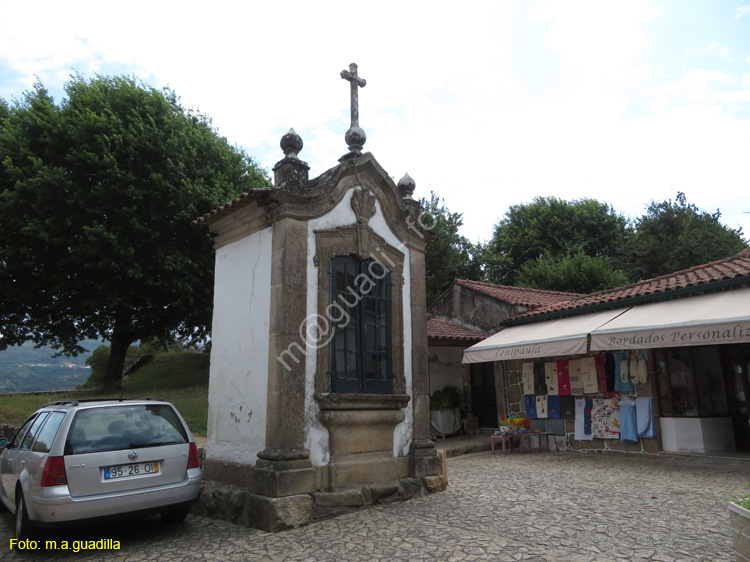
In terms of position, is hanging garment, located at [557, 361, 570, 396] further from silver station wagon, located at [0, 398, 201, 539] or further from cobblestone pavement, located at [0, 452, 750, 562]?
silver station wagon, located at [0, 398, 201, 539]

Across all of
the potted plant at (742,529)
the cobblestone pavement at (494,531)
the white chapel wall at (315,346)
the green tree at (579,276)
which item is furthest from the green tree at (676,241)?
the potted plant at (742,529)

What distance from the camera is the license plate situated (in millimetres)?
4797

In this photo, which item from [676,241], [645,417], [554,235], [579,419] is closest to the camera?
[645,417]

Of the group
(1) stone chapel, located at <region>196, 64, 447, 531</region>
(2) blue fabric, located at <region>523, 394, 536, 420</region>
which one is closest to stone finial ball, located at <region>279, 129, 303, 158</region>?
(1) stone chapel, located at <region>196, 64, 447, 531</region>

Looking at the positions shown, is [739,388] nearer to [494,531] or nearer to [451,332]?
[451,332]

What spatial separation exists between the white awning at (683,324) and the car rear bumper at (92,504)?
7.49m

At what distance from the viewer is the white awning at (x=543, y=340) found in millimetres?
9898

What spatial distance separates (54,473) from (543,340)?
28.5 ft

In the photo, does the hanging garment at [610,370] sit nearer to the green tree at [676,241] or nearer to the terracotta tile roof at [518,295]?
the terracotta tile roof at [518,295]

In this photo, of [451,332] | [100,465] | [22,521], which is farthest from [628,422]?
[22,521]

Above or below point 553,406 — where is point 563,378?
above

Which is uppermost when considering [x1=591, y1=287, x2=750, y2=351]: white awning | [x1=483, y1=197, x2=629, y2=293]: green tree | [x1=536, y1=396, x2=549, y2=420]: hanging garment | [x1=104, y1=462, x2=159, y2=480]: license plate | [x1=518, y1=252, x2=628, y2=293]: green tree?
[x1=483, y1=197, x2=629, y2=293]: green tree

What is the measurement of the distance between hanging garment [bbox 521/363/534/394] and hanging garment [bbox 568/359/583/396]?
1.11m

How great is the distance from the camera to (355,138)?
732cm
